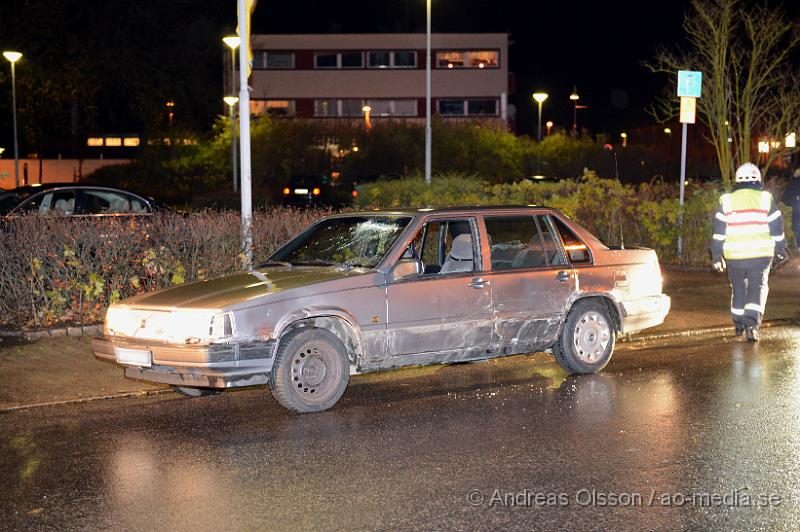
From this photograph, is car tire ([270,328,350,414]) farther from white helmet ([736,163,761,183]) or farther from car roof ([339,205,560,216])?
white helmet ([736,163,761,183])

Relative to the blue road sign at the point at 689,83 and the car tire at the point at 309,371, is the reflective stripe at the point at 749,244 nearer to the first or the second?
the car tire at the point at 309,371

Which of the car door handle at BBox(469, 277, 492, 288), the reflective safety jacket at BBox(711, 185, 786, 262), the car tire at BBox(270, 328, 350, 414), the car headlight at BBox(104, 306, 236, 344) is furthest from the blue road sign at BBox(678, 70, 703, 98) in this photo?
the car headlight at BBox(104, 306, 236, 344)

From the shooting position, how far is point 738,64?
88.9 ft

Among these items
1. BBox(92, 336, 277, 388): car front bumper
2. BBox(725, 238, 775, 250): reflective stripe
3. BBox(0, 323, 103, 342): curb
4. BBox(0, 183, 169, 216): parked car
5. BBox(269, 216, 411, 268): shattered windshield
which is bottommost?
BBox(0, 323, 103, 342): curb

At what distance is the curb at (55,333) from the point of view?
11.3 metres

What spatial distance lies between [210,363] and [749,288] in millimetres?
6429

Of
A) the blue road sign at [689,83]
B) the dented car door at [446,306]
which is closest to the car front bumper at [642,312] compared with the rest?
the dented car door at [446,306]

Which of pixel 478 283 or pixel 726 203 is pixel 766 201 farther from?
pixel 478 283

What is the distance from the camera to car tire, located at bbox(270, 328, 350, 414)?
317 inches

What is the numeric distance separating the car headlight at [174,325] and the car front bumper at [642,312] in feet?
13.4

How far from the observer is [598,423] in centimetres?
775

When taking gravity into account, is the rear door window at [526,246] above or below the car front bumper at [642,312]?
above

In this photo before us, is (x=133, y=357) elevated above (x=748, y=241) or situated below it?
below

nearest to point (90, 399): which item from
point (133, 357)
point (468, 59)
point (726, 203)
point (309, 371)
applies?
point (133, 357)
